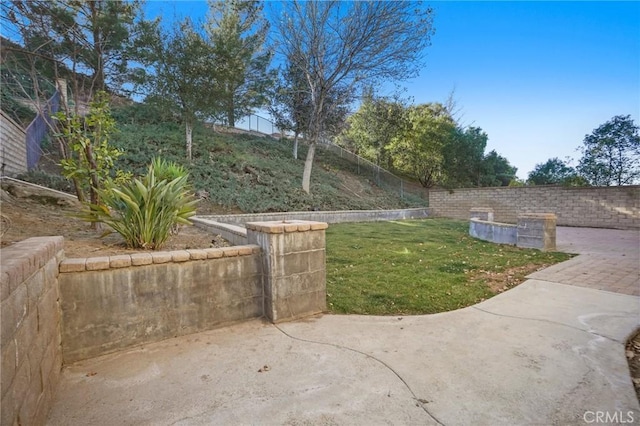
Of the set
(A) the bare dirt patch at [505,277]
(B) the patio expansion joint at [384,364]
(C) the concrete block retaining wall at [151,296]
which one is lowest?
(B) the patio expansion joint at [384,364]

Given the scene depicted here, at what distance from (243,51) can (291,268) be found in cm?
1503

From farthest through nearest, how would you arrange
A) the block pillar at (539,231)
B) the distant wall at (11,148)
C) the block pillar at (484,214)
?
1. the block pillar at (484,214)
2. the distant wall at (11,148)
3. the block pillar at (539,231)

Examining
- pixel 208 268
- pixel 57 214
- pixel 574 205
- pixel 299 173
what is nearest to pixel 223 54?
pixel 299 173

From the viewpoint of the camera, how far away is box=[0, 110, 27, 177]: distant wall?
7379 mm

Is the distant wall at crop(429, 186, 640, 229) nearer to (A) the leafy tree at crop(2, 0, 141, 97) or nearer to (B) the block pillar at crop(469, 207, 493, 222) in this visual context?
(B) the block pillar at crop(469, 207, 493, 222)

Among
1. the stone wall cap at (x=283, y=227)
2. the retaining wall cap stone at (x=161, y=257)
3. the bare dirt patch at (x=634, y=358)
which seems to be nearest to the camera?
the bare dirt patch at (x=634, y=358)

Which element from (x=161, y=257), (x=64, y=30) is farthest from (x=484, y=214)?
(x=64, y=30)

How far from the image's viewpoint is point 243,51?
15.0 m

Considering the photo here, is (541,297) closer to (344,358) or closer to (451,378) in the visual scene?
(451,378)

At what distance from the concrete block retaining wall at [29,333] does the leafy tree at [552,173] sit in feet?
60.8

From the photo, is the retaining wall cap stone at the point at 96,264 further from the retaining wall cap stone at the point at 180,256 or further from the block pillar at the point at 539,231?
the block pillar at the point at 539,231

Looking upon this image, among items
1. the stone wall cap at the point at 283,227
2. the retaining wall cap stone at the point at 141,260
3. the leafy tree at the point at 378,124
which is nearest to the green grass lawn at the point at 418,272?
the stone wall cap at the point at 283,227

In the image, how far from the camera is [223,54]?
13.6 metres

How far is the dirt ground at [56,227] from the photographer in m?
3.25
